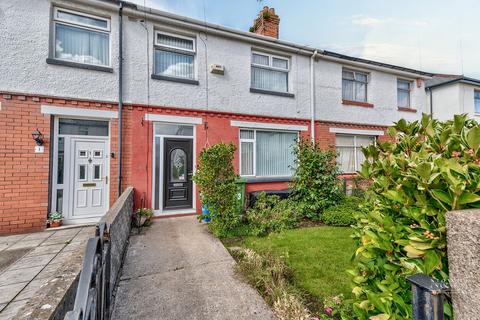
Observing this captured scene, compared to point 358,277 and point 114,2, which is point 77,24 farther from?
point 358,277

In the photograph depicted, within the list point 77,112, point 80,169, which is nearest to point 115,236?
point 80,169

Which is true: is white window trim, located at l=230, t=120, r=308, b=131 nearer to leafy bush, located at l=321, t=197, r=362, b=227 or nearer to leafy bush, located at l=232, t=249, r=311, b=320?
leafy bush, located at l=321, t=197, r=362, b=227

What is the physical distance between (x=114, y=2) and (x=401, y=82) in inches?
514

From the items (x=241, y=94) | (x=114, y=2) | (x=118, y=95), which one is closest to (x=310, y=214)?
(x=241, y=94)

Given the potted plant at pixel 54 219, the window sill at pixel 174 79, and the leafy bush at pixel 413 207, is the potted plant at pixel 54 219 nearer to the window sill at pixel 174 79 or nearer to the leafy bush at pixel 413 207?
the window sill at pixel 174 79

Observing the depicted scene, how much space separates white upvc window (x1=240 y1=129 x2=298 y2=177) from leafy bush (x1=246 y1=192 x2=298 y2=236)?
1.87m

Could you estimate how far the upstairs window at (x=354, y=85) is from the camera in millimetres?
10508

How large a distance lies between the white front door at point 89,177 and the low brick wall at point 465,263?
7.26 metres

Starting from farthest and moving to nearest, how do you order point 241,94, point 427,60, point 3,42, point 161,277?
point 427,60 → point 241,94 → point 3,42 → point 161,277

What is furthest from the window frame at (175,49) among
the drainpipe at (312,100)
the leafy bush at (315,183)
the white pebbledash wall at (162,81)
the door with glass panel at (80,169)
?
the drainpipe at (312,100)

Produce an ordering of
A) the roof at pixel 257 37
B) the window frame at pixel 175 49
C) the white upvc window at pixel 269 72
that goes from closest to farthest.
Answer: the roof at pixel 257 37 < the window frame at pixel 175 49 < the white upvc window at pixel 269 72

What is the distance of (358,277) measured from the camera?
1.64 m

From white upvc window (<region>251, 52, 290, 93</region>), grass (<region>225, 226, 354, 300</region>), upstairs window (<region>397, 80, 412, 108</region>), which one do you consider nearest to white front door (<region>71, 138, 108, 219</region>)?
grass (<region>225, 226, 354, 300</region>)

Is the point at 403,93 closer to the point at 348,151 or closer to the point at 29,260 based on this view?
the point at 348,151
